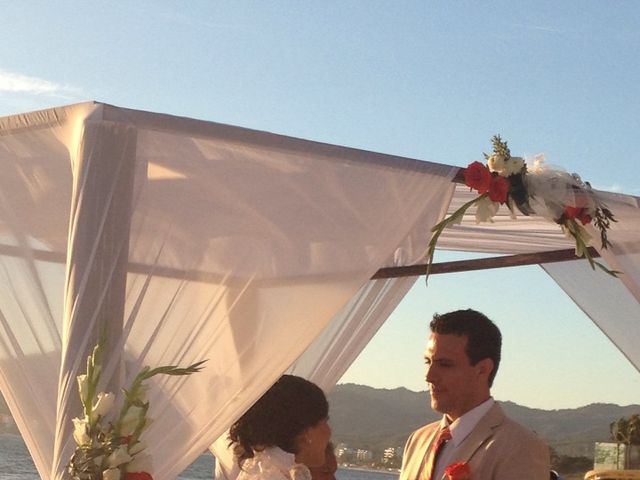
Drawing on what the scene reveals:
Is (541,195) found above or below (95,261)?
above

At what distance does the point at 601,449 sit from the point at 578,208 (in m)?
8.55

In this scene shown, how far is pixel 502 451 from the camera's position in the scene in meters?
4.11

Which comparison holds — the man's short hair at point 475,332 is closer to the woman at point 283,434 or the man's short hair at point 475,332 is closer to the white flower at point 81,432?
the woman at point 283,434

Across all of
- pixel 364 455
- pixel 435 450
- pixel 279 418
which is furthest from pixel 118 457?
pixel 364 455

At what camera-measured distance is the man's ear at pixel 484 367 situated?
4348 millimetres

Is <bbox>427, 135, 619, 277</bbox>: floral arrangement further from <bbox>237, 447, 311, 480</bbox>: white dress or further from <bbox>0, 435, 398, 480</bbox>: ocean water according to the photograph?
<bbox>0, 435, 398, 480</bbox>: ocean water

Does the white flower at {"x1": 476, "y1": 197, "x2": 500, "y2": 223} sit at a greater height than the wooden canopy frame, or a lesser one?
lesser

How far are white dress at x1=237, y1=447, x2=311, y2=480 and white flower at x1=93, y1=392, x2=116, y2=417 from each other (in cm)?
57

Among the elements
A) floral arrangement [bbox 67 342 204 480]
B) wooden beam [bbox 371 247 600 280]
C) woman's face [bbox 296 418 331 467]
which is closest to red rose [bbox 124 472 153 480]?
floral arrangement [bbox 67 342 204 480]

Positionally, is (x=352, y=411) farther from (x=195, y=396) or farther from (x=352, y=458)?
(x=195, y=396)

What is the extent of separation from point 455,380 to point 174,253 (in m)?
1.17

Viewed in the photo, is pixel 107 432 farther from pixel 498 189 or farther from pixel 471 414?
pixel 498 189

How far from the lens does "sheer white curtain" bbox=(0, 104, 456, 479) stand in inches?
165

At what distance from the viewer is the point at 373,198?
15.2ft
